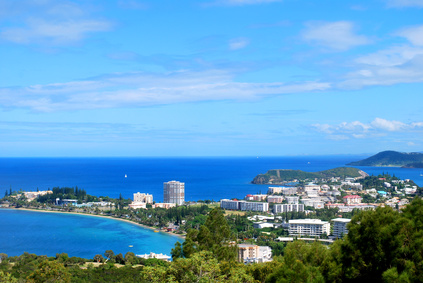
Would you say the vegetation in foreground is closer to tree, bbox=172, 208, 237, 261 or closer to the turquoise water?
tree, bbox=172, 208, 237, 261

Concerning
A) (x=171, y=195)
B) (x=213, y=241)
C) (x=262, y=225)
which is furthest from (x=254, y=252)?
(x=171, y=195)

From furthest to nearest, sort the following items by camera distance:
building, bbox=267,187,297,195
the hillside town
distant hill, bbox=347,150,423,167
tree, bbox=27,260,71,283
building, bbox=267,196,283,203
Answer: distant hill, bbox=347,150,423,167 < building, bbox=267,187,297,195 < building, bbox=267,196,283,203 < the hillside town < tree, bbox=27,260,71,283

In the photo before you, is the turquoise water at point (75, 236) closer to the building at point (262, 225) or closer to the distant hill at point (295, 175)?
the building at point (262, 225)

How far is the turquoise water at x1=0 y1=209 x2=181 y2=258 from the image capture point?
2336 cm

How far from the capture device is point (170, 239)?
27.5 m

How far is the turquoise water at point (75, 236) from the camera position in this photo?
23.4 meters

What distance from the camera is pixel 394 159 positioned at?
11275cm

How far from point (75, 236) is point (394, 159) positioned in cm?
10436

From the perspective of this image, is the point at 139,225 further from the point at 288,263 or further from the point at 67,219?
the point at 288,263

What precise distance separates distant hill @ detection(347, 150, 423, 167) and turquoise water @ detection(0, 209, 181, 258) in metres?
94.0

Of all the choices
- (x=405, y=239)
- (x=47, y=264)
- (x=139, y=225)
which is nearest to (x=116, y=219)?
(x=139, y=225)

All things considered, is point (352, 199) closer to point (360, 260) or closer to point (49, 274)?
point (49, 274)

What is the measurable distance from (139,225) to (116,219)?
3759mm

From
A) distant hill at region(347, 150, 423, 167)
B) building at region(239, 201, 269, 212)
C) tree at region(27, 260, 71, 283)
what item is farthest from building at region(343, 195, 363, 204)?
distant hill at region(347, 150, 423, 167)
